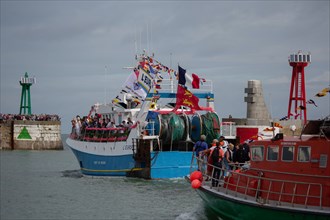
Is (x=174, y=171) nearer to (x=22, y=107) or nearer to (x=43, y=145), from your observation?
(x=43, y=145)

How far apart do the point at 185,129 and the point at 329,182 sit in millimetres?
16132

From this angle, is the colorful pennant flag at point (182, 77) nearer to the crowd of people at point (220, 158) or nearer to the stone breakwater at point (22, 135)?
the crowd of people at point (220, 158)

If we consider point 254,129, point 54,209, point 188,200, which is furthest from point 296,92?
point 54,209

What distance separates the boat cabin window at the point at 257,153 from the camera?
629 inches

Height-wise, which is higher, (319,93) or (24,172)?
(319,93)

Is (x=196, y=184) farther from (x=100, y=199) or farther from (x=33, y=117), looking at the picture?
(x=33, y=117)

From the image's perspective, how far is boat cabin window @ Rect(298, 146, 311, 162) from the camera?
579 inches

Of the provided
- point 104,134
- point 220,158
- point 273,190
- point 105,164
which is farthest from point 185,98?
point 273,190

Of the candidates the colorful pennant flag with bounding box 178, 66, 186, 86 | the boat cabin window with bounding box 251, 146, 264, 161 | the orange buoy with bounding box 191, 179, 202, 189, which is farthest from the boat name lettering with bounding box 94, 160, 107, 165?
the boat cabin window with bounding box 251, 146, 264, 161

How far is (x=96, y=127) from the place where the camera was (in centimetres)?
3447

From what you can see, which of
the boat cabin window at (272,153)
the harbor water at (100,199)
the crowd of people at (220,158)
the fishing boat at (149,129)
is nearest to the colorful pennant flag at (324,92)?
the boat cabin window at (272,153)

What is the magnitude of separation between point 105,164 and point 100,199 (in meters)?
7.85

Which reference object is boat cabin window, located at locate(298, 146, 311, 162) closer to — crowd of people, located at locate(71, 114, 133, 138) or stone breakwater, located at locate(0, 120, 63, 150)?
crowd of people, located at locate(71, 114, 133, 138)

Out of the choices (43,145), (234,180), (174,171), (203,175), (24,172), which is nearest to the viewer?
(234,180)
